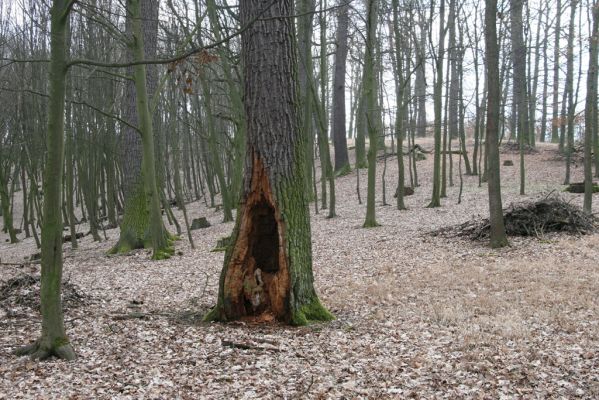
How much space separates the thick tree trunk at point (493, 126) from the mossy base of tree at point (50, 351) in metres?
8.17

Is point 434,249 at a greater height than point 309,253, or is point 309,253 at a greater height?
point 309,253

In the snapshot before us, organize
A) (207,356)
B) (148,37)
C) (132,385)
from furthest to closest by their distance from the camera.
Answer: (148,37) < (207,356) < (132,385)

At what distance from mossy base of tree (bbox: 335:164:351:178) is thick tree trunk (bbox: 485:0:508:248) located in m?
16.8

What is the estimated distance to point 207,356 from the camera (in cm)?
482

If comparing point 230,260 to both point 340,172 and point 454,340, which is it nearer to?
point 454,340

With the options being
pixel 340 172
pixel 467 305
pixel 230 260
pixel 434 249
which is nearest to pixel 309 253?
pixel 230 260

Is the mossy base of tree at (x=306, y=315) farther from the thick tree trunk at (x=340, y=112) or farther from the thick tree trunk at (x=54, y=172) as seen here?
the thick tree trunk at (x=340, y=112)

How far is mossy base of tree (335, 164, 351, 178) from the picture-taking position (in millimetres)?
26891

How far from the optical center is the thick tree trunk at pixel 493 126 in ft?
32.6

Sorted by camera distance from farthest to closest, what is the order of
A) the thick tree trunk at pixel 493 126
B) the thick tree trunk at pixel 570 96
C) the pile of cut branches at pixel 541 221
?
the thick tree trunk at pixel 570 96
the pile of cut branches at pixel 541 221
the thick tree trunk at pixel 493 126

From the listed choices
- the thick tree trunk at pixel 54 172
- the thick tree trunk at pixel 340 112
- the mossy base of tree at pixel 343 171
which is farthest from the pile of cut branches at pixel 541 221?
the thick tree trunk at pixel 340 112

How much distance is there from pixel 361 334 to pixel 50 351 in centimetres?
314

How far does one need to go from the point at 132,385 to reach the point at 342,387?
1739 mm

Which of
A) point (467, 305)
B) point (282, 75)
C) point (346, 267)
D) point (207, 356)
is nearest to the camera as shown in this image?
point (207, 356)
